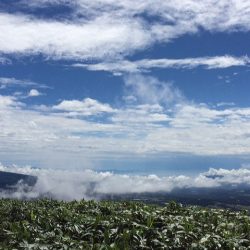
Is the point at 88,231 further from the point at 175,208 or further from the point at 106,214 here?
the point at 175,208

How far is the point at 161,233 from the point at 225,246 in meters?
2.42

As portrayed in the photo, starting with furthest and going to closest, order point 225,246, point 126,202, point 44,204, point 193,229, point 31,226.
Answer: point 44,204, point 126,202, point 31,226, point 193,229, point 225,246

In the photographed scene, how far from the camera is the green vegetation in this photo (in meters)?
17.2

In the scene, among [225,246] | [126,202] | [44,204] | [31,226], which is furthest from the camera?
[44,204]

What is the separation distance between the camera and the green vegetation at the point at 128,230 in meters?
17.2

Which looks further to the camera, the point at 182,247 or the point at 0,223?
the point at 0,223

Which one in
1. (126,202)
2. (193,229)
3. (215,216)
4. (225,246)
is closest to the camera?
(225,246)

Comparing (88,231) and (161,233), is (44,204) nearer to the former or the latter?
(88,231)

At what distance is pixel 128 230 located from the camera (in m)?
18.2

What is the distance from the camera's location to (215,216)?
22.2m

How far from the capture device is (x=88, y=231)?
18969mm

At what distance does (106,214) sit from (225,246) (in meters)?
7.65

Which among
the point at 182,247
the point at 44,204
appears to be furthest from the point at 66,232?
the point at 44,204

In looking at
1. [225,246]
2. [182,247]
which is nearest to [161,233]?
[182,247]
